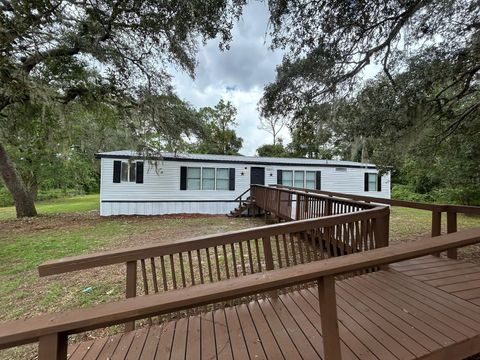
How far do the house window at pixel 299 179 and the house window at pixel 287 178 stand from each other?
0.73 ft

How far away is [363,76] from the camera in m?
6.04

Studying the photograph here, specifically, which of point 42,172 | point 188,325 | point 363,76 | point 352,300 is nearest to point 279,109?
point 363,76

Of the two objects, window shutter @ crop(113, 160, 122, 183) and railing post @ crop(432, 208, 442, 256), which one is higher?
window shutter @ crop(113, 160, 122, 183)

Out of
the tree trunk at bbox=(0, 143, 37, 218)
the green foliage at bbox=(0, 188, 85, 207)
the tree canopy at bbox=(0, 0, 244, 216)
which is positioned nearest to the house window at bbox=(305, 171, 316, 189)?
the tree canopy at bbox=(0, 0, 244, 216)

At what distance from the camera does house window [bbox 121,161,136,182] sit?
1205cm

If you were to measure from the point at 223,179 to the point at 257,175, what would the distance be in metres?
1.69

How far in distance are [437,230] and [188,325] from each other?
3789 mm

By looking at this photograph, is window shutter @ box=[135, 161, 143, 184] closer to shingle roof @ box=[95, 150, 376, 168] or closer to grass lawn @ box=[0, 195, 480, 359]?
shingle roof @ box=[95, 150, 376, 168]

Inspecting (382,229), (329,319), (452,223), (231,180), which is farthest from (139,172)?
(329,319)

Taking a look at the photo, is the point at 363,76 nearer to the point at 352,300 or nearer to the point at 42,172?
the point at 352,300

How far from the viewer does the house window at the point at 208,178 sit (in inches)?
515

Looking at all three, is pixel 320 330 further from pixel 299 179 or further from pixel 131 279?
pixel 299 179

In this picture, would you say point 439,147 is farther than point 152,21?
Yes

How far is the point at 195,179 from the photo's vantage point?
42.6ft
